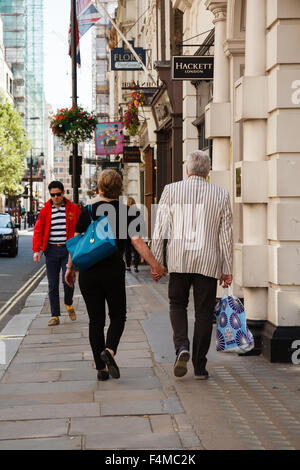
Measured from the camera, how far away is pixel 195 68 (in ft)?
38.0

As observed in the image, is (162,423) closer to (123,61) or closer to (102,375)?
(102,375)

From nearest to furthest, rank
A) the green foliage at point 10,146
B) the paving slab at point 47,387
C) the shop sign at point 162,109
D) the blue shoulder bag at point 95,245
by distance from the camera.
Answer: the paving slab at point 47,387 → the blue shoulder bag at point 95,245 → the shop sign at point 162,109 → the green foliage at point 10,146

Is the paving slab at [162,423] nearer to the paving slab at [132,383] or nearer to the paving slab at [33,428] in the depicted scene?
the paving slab at [33,428]

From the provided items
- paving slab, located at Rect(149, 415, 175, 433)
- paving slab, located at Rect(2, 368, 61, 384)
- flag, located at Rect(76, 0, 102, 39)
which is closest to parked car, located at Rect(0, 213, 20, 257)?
flag, located at Rect(76, 0, 102, 39)

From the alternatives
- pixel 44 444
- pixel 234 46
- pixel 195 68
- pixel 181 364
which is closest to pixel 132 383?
pixel 181 364

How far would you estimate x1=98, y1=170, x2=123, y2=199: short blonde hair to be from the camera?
6402mm

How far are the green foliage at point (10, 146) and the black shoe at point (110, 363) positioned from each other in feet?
181

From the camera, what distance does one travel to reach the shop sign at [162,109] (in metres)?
16.5

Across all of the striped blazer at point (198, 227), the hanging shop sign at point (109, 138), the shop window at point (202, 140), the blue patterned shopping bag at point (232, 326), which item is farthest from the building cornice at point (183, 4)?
the hanging shop sign at point (109, 138)

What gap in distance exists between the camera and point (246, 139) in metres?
7.46

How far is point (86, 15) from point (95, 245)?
16378mm
